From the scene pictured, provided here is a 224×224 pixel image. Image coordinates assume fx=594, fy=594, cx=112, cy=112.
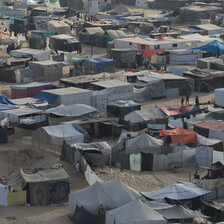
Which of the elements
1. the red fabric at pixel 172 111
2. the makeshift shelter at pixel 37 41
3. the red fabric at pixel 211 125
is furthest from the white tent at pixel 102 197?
the makeshift shelter at pixel 37 41

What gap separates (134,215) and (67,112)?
1068 cm

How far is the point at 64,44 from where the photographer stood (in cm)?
4569

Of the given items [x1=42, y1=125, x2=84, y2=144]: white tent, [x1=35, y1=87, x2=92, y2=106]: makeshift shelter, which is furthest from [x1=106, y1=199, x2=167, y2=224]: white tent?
[x1=35, y1=87, x2=92, y2=106]: makeshift shelter

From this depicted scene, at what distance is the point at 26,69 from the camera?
3566 centimetres

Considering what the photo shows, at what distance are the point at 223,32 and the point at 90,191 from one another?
1582 inches

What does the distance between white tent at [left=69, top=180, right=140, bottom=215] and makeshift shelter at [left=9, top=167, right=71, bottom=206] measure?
3.35 ft

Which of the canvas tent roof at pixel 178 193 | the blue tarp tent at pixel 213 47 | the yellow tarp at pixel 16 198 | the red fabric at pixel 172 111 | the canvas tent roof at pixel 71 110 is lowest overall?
the yellow tarp at pixel 16 198

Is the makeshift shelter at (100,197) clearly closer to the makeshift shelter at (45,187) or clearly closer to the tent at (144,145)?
the makeshift shelter at (45,187)

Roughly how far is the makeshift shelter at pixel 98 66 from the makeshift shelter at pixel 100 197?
1920 cm

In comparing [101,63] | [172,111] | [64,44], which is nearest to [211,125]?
[172,111]

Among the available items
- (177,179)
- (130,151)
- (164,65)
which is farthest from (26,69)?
(177,179)

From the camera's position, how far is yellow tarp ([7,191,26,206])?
17.7 meters

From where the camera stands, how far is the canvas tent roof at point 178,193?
1724 centimetres

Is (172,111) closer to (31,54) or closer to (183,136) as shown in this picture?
(183,136)
